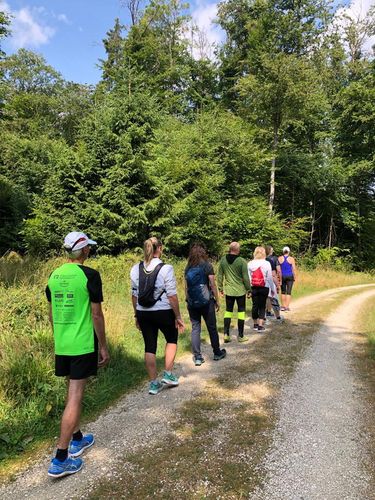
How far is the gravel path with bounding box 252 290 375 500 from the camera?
10.4ft

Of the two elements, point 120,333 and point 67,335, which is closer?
point 67,335

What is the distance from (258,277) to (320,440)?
495 centimetres

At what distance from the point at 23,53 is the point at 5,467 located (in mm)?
49963

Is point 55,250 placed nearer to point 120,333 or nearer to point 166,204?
point 166,204

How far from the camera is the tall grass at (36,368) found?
4.22m

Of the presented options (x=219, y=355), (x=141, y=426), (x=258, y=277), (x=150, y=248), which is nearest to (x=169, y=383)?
(x=141, y=426)

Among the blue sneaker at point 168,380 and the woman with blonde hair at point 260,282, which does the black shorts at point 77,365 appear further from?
the woman with blonde hair at point 260,282

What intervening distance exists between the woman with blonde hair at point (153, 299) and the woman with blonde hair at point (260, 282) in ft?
12.9

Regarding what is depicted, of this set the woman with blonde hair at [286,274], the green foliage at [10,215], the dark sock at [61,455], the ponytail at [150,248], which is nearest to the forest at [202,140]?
the green foliage at [10,215]

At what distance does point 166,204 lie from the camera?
14.6 metres

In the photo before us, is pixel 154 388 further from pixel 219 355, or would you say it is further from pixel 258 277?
pixel 258 277

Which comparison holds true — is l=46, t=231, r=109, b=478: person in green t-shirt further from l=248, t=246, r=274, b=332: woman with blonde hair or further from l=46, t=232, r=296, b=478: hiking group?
l=248, t=246, r=274, b=332: woman with blonde hair

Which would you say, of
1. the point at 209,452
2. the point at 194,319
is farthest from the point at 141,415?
the point at 194,319

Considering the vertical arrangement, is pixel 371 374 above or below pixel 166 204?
below
